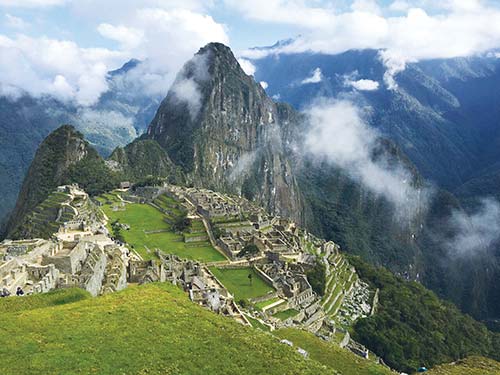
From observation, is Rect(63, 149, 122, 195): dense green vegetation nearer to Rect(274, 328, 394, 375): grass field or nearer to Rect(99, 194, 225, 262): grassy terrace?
Rect(99, 194, 225, 262): grassy terrace

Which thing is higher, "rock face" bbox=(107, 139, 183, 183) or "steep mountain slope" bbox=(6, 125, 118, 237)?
"rock face" bbox=(107, 139, 183, 183)

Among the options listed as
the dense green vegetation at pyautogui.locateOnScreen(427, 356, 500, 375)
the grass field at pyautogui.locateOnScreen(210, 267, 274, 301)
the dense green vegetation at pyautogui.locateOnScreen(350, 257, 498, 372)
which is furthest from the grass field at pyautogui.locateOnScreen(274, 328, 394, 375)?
the dense green vegetation at pyautogui.locateOnScreen(350, 257, 498, 372)

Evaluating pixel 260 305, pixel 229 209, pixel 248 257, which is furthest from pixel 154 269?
pixel 229 209

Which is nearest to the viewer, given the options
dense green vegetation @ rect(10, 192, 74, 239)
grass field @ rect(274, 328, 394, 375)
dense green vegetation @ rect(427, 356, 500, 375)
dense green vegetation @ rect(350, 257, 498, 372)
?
grass field @ rect(274, 328, 394, 375)

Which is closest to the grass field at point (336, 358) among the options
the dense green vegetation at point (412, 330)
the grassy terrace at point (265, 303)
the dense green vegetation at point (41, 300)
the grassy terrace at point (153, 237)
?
the dense green vegetation at point (41, 300)

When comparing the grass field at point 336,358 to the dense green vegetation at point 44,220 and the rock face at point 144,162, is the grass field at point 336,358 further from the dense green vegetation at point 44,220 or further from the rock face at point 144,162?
the rock face at point 144,162

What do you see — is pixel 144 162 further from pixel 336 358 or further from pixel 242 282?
pixel 336 358
